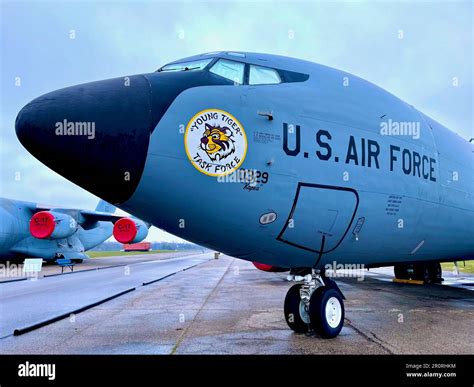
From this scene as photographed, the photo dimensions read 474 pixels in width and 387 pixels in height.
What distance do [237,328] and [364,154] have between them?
401cm

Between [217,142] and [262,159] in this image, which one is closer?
[217,142]

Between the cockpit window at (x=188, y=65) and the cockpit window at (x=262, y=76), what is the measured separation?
0.63 meters

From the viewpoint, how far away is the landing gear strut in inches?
241

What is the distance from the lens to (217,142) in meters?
4.64

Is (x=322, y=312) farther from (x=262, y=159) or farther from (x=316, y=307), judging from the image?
(x=262, y=159)

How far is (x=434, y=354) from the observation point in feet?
18.2

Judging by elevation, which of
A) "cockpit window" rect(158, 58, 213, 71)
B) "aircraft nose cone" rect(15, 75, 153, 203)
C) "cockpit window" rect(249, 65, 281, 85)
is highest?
"cockpit window" rect(158, 58, 213, 71)

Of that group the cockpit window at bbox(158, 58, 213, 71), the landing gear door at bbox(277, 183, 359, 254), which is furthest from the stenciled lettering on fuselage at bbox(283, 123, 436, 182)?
the cockpit window at bbox(158, 58, 213, 71)

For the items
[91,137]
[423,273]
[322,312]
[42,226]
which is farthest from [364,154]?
[42,226]

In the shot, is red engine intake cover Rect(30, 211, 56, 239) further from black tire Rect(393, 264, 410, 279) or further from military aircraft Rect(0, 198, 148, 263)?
black tire Rect(393, 264, 410, 279)

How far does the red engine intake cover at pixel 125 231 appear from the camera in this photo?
25.1 metres

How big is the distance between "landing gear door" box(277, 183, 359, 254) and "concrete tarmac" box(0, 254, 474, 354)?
1552 millimetres
